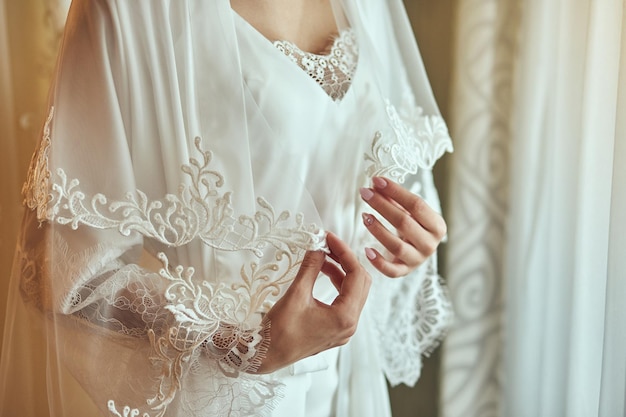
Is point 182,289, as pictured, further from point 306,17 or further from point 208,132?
point 306,17

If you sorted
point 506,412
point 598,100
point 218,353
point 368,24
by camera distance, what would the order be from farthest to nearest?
point 506,412, point 368,24, point 598,100, point 218,353

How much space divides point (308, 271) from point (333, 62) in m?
0.33

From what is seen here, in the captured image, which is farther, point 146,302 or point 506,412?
point 506,412

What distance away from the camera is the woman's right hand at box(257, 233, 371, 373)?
666 mm

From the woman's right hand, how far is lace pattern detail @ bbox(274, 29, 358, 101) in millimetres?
242

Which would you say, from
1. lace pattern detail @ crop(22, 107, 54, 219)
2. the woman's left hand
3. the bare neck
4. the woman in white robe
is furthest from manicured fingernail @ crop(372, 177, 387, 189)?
lace pattern detail @ crop(22, 107, 54, 219)

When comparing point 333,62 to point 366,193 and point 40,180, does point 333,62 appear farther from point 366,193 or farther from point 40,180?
point 40,180

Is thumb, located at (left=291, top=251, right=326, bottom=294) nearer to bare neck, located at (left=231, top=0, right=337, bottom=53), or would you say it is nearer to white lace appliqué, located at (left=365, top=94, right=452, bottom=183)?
white lace appliqué, located at (left=365, top=94, right=452, bottom=183)

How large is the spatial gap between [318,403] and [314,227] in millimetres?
323

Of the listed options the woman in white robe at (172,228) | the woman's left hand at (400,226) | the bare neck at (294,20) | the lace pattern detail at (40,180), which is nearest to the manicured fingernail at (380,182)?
the woman's left hand at (400,226)

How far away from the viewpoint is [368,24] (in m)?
0.94

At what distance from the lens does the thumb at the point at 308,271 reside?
67cm

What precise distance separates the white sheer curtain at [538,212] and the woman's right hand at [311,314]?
36 cm

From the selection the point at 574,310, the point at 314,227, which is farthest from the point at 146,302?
the point at 574,310
